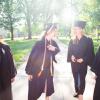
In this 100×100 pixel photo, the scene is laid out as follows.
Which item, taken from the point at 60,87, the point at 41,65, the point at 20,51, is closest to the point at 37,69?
the point at 41,65

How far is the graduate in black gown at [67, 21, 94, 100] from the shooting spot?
30.7ft

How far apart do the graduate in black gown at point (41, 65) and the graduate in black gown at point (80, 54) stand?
2.27ft

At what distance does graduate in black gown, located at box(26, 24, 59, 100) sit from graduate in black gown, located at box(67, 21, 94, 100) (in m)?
0.69

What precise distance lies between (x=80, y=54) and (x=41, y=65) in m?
1.11

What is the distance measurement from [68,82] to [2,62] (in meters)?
4.81

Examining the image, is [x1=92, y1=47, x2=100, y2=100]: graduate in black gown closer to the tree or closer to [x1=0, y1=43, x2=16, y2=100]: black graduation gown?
[x1=0, y1=43, x2=16, y2=100]: black graduation gown

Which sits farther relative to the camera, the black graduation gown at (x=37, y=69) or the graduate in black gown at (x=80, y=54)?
the graduate in black gown at (x=80, y=54)

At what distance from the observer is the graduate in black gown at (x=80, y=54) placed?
30.7ft

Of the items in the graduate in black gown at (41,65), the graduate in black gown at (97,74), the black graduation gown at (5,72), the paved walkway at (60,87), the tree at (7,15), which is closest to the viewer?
the black graduation gown at (5,72)

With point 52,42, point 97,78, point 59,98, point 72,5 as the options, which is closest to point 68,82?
point 59,98

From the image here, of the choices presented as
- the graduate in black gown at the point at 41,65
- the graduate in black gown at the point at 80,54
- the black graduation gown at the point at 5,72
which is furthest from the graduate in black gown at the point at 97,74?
the black graduation gown at the point at 5,72

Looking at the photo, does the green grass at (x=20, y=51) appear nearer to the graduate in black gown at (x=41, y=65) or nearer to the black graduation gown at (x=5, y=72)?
the graduate in black gown at (x=41, y=65)

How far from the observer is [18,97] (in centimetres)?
1019

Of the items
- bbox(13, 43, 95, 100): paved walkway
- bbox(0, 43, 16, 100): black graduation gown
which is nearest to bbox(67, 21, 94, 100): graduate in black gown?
bbox(13, 43, 95, 100): paved walkway
